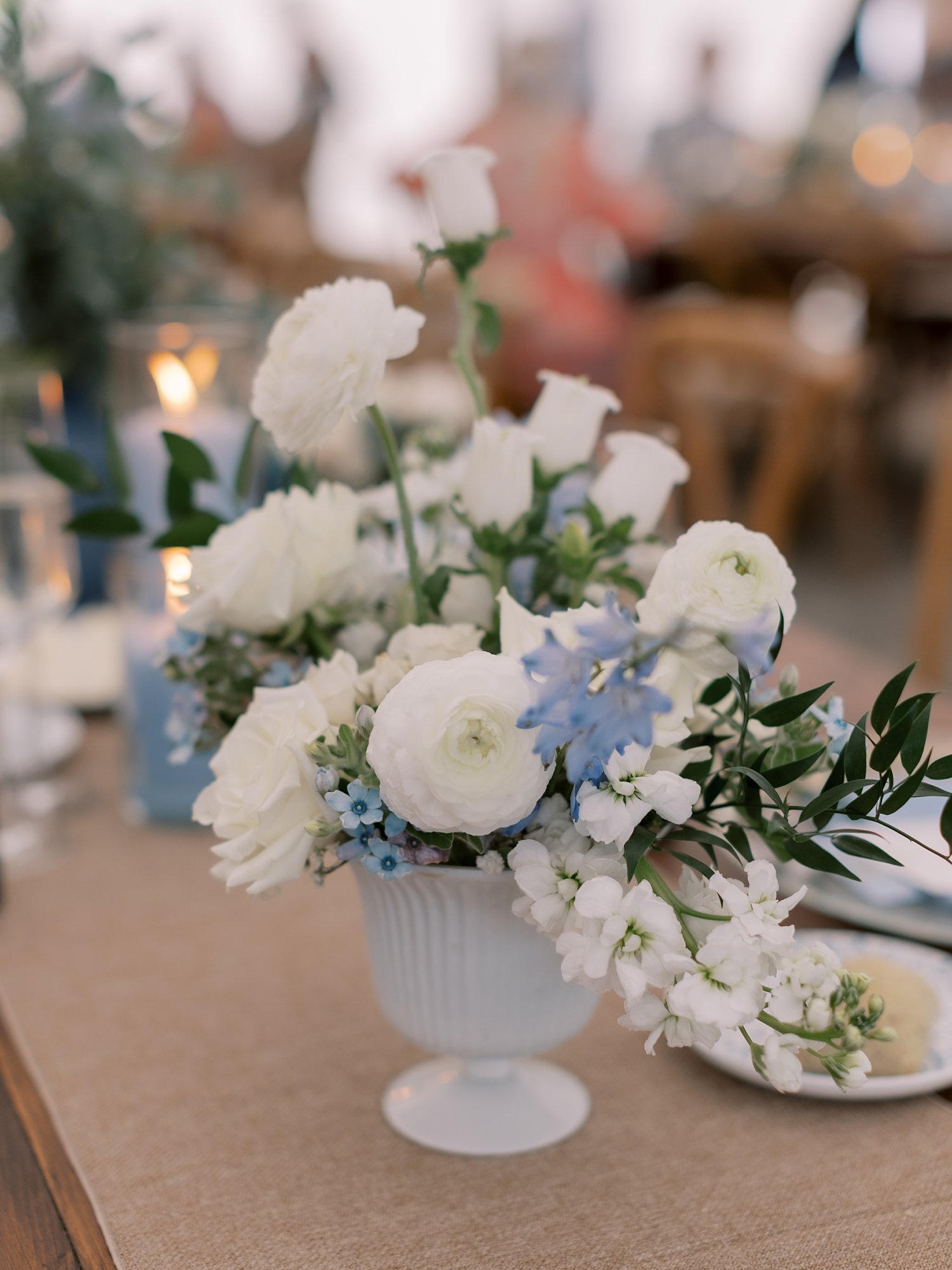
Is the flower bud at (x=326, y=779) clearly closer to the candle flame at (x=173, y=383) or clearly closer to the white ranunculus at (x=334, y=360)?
the white ranunculus at (x=334, y=360)

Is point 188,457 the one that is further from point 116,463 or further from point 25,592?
point 25,592

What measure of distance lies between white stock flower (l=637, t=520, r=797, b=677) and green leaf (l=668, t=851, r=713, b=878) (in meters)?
0.07

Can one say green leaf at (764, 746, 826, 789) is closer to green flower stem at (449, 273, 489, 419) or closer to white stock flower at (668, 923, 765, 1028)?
white stock flower at (668, 923, 765, 1028)

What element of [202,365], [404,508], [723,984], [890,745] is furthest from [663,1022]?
[202,365]

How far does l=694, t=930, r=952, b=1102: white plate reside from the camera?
635 millimetres

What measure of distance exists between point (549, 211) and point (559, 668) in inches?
145

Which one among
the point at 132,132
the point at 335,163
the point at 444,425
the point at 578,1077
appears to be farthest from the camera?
the point at 335,163

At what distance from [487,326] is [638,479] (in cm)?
10

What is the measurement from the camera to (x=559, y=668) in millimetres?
418

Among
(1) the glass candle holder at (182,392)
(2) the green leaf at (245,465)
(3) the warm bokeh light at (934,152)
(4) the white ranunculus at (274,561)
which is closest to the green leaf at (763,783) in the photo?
(4) the white ranunculus at (274,561)

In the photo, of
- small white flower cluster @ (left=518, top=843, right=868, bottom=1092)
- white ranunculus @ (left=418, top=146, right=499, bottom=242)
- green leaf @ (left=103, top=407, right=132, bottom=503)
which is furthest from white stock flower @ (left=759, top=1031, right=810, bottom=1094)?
green leaf @ (left=103, top=407, right=132, bottom=503)

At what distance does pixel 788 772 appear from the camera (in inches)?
19.6

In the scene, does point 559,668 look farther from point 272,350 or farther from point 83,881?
point 83,881

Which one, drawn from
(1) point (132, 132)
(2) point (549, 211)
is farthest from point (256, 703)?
(2) point (549, 211)
